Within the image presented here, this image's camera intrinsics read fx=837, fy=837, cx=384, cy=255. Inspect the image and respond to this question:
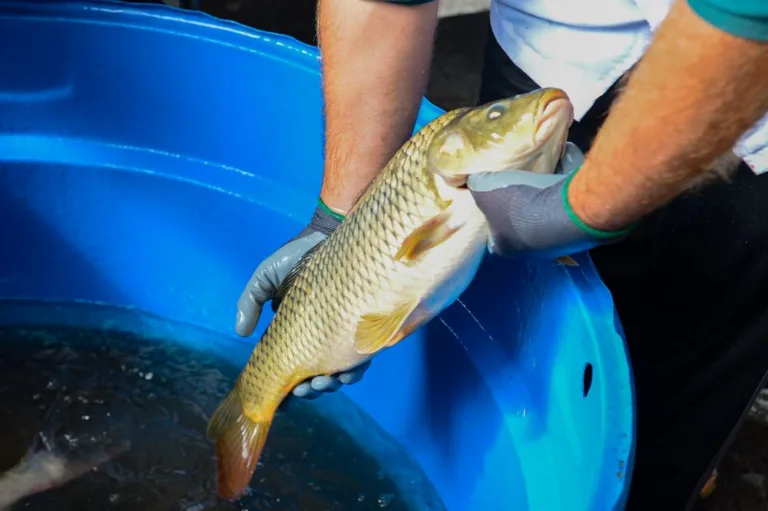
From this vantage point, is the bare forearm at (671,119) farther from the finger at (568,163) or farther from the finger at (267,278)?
the finger at (267,278)

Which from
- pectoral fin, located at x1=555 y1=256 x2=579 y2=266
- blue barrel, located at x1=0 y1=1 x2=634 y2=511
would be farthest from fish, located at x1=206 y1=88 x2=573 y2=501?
blue barrel, located at x1=0 y1=1 x2=634 y2=511

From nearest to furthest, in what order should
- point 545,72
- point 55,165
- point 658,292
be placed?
point 545,72 → point 658,292 → point 55,165

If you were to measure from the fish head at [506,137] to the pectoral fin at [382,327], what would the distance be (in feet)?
0.51

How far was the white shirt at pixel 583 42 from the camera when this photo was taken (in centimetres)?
94

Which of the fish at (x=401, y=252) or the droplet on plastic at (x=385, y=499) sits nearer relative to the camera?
the fish at (x=401, y=252)

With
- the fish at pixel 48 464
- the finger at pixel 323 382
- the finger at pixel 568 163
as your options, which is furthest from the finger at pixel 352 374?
the fish at pixel 48 464

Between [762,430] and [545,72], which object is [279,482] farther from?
[762,430]

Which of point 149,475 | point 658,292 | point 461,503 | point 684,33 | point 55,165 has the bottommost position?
point 149,475

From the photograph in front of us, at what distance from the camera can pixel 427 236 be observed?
802 millimetres

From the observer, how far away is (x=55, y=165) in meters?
1.33

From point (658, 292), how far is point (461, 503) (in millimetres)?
400

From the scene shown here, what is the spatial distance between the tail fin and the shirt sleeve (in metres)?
0.67

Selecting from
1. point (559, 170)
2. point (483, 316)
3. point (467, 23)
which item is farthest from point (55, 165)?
point (467, 23)

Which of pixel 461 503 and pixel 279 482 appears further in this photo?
pixel 279 482
